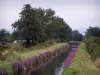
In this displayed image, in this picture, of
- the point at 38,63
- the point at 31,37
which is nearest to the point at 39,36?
the point at 31,37

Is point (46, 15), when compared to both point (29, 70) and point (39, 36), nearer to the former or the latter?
point (39, 36)

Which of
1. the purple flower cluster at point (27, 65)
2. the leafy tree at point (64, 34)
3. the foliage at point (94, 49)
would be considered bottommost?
the purple flower cluster at point (27, 65)

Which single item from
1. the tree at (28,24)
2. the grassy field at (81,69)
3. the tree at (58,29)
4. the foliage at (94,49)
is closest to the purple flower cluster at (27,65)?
the grassy field at (81,69)

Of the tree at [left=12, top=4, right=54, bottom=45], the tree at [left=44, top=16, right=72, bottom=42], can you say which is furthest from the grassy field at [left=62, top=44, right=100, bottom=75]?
the tree at [left=44, top=16, right=72, bottom=42]

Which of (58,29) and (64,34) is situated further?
(64,34)

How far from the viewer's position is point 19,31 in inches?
1991

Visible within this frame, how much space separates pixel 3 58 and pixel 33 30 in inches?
1057

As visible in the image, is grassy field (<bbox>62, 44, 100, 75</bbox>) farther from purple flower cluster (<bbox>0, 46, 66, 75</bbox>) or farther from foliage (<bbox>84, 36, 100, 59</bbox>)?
foliage (<bbox>84, 36, 100, 59</bbox>)

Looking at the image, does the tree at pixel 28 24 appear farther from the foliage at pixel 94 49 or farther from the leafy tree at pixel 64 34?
the leafy tree at pixel 64 34

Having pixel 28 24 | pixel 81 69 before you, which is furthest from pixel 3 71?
pixel 28 24

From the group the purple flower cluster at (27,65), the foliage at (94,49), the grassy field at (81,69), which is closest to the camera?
the grassy field at (81,69)

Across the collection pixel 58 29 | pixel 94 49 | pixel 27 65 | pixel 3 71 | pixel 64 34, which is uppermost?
pixel 58 29

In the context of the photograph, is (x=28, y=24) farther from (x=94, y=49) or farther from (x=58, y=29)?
(x=58, y=29)

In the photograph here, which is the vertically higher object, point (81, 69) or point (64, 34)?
point (64, 34)
